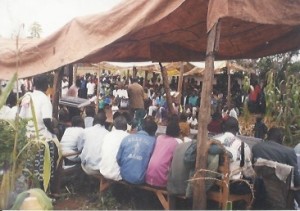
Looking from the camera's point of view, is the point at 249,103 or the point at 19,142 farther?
the point at 249,103

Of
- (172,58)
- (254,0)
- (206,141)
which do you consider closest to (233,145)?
(206,141)

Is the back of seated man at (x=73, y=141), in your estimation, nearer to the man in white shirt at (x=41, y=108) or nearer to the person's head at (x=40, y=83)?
the man in white shirt at (x=41, y=108)

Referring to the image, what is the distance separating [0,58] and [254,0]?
3.45 m

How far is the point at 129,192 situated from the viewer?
5738 mm

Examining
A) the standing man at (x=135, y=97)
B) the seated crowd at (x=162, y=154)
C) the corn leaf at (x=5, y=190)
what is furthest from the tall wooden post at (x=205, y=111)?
the standing man at (x=135, y=97)

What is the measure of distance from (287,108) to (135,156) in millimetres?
5504

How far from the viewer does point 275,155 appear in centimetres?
455

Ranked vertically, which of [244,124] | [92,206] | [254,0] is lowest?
[92,206]

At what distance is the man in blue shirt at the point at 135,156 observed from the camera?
4910mm

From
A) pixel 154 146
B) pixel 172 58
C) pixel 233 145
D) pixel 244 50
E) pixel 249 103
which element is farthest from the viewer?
pixel 249 103

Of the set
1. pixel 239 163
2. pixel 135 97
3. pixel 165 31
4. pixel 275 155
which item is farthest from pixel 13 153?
pixel 135 97

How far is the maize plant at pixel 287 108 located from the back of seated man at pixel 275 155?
425cm

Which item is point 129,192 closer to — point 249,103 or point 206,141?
point 206,141

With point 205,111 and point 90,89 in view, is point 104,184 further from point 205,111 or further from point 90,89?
point 90,89
